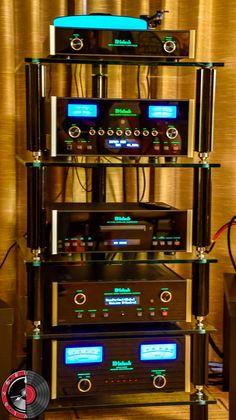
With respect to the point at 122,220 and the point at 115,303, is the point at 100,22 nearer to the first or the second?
the point at 122,220

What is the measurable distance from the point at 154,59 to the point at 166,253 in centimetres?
53

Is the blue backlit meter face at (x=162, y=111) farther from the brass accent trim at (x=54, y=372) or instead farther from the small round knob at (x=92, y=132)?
the brass accent trim at (x=54, y=372)

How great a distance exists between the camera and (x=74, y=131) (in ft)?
5.81

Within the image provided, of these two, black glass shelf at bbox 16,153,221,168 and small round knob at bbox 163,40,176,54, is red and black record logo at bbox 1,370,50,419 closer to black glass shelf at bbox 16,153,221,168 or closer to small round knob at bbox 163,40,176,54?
black glass shelf at bbox 16,153,221,168

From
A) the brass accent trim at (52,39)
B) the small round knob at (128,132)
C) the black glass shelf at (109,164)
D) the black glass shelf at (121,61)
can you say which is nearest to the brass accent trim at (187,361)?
the black glass shelf at (109,164)

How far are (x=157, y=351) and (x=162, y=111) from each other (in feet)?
2.09

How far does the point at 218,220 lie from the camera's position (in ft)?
7.75

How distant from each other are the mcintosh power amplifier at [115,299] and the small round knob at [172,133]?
380 millimetres

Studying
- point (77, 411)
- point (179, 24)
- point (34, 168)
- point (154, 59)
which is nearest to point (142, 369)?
point (77, 411)

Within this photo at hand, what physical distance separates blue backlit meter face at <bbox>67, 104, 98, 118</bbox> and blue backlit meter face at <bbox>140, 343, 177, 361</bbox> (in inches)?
24.7

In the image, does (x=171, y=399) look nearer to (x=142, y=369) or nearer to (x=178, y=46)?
(x=142, y=369)

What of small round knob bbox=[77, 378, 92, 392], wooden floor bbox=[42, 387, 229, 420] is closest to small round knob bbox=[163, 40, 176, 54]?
small round knob bbox=[77, 378, 92, 392]

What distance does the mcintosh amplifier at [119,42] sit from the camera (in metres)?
1.76

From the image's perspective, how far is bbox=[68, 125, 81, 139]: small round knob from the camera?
1.77m
